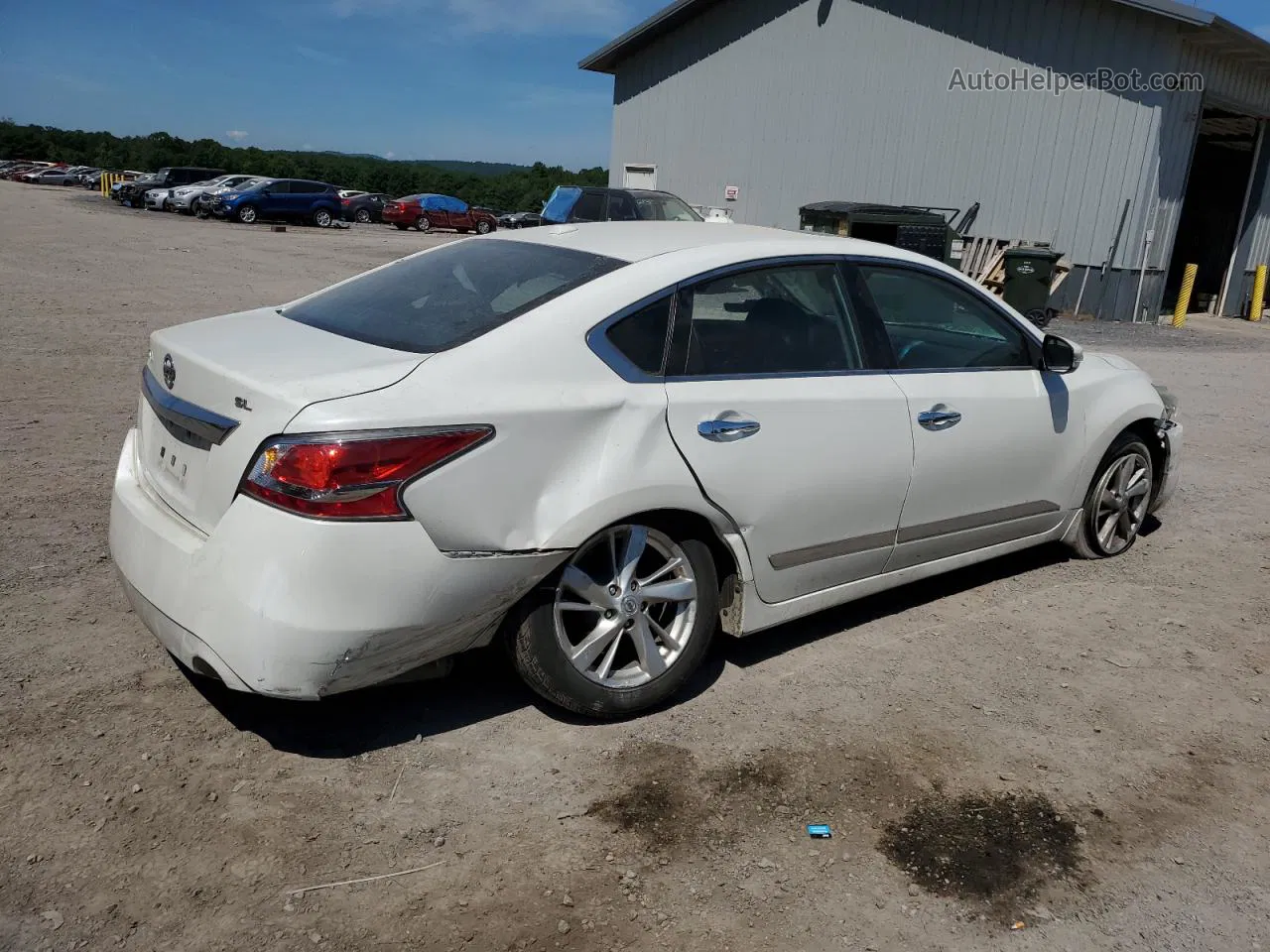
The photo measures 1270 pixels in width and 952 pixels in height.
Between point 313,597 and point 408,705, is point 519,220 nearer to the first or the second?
point 408,705

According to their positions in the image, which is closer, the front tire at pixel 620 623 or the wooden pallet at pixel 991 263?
the front tire at pixel 620 623

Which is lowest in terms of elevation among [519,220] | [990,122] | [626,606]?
[626,606]

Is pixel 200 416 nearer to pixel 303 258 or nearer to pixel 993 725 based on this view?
pixel 993 725

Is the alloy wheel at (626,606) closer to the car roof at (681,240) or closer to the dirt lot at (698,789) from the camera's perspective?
the dirt lot at (698,789)

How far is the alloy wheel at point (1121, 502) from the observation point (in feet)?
16.9

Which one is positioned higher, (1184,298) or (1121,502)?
(1184,298)

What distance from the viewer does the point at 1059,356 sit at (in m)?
4.57

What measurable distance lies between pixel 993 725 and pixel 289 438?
2508mm

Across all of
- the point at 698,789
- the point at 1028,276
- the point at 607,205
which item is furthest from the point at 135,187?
the point at 698,789

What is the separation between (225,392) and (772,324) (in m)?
1.89

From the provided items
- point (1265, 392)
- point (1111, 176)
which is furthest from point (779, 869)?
point (1111, 176)

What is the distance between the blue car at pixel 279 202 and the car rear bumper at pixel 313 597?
3612cm

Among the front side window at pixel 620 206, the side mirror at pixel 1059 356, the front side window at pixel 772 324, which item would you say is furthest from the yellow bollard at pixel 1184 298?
the front side window at pixel 772 324

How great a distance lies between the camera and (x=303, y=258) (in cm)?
2197
